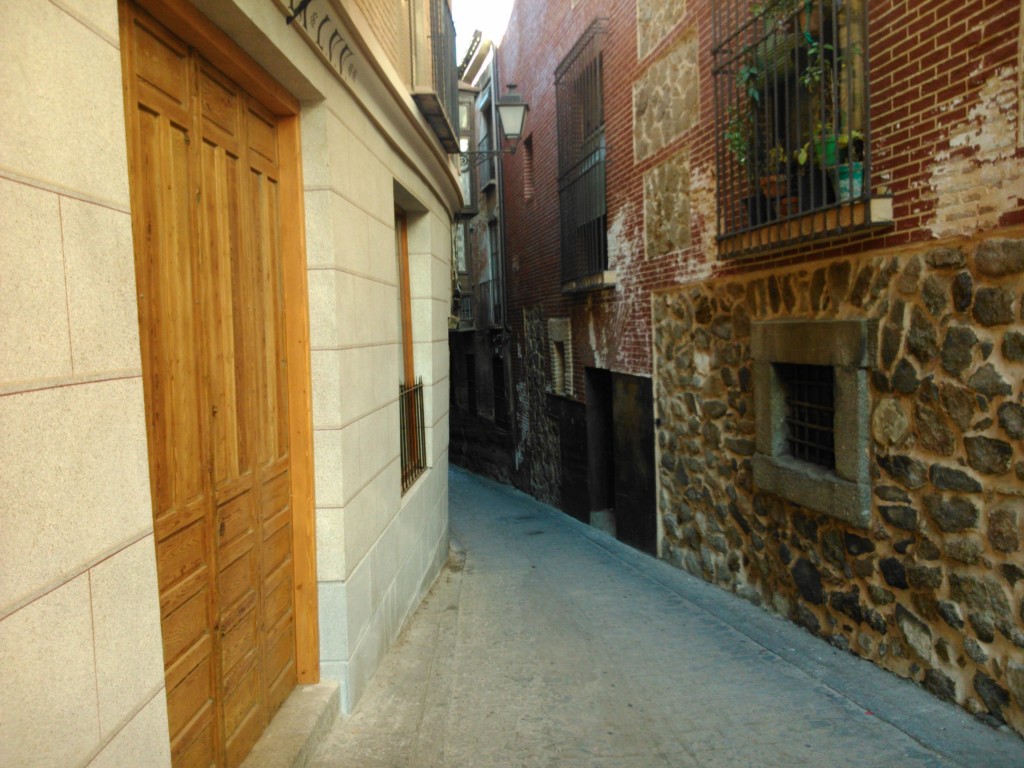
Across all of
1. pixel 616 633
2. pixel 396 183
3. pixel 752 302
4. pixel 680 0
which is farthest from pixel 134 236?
pixel 680 0

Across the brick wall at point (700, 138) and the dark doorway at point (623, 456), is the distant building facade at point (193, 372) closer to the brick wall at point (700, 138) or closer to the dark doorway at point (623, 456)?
the brick wall at point (700, 138)

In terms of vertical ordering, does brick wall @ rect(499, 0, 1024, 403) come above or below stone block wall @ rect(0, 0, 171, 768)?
above

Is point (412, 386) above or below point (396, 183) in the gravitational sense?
below

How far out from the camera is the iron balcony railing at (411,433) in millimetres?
6262

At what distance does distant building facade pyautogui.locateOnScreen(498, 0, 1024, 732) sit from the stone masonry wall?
0.01m

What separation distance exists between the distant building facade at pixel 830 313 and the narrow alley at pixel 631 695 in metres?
0.30

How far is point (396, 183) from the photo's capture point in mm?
5898

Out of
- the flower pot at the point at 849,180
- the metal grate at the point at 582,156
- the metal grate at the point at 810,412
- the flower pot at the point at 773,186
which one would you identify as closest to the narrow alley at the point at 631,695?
the metal grate at the point at 810,412

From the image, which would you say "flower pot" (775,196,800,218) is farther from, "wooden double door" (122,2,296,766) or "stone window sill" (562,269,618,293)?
"stone window sill" (562,269,618,293)

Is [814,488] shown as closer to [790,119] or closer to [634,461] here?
[790,119]

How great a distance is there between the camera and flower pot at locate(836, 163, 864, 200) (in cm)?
481

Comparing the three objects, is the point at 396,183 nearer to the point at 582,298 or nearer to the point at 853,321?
the point at 853,321

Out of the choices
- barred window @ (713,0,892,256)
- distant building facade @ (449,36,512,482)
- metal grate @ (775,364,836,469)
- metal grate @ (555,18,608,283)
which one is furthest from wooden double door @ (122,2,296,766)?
distant building facade @ (449,36,512,482)

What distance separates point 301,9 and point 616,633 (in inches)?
174
